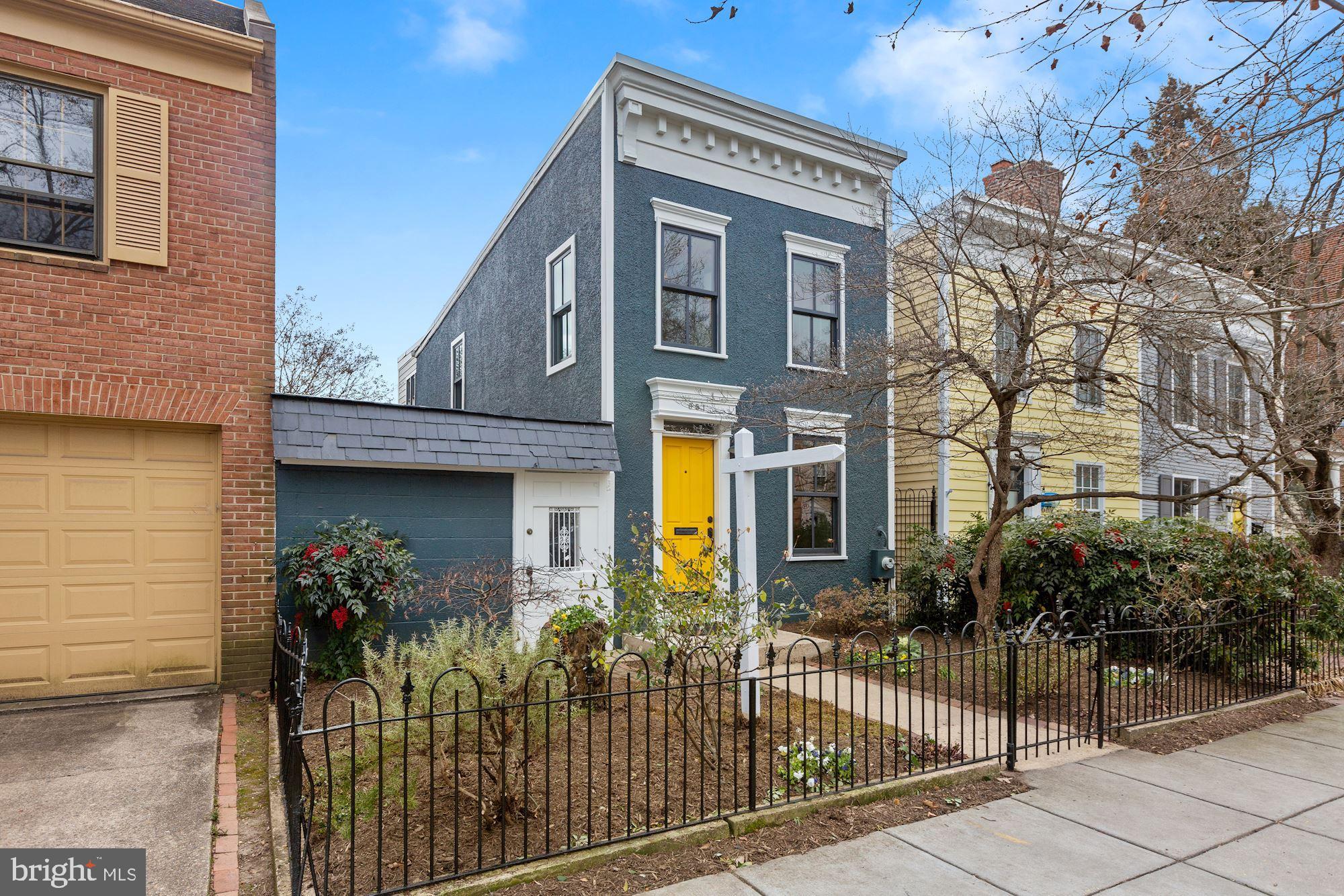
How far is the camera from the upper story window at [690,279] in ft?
34.5

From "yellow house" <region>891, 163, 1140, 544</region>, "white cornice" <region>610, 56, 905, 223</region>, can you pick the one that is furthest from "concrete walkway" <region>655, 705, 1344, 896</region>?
"white cornice" <region>610, 56, 905, 223</region>

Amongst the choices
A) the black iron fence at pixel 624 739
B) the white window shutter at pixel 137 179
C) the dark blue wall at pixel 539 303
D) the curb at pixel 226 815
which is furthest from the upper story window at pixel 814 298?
the curb at pixel 226 815

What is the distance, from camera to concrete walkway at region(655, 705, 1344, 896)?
3580 millimetres

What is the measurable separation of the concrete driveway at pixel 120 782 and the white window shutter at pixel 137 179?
3.93 metres

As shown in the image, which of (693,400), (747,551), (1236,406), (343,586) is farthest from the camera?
(693,400)

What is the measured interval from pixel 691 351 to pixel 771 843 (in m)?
7.37

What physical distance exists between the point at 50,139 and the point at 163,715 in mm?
5124

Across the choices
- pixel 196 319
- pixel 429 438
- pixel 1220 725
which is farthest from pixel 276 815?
pixel 1220 725

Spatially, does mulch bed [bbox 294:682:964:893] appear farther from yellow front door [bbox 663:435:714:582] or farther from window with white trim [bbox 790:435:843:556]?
window with white trim [bbox 790:435:843:556]

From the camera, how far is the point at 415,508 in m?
8.12

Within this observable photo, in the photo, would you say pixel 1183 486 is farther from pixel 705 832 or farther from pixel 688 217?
pixel 705 832

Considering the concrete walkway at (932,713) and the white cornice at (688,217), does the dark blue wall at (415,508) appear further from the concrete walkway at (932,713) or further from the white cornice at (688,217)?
the white cornice at (688,217)

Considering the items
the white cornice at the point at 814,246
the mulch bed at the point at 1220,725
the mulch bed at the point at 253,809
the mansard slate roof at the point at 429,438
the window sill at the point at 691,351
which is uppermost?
the white cornice at the point at 814,246

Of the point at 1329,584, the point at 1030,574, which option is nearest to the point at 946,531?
the point at 1030,574
